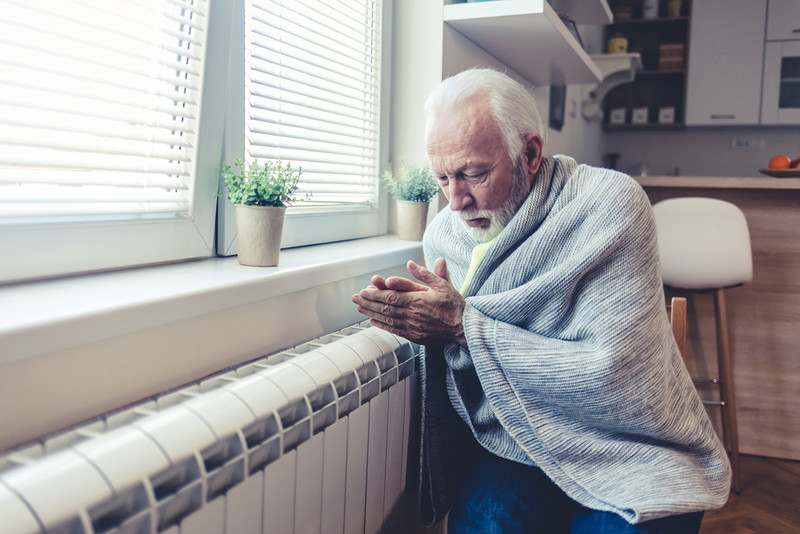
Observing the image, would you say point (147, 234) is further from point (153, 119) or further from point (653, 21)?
point (653, 21)

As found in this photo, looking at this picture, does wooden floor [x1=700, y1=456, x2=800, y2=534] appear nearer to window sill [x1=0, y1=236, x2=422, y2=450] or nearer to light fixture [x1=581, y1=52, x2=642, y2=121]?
window sill [x1=0, y1=236, x2=422, y2=450]

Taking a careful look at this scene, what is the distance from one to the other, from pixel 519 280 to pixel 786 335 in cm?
188

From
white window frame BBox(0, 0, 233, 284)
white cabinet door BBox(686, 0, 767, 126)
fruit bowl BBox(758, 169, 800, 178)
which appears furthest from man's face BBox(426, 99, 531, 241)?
white cabinet door BBox(686, 0, 767, 126)

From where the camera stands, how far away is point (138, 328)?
2.39ft

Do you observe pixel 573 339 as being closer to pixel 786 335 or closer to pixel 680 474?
pixel 680 474

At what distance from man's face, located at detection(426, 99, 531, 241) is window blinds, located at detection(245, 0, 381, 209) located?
0.27 metres

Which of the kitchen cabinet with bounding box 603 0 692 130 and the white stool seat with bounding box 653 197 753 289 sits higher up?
the kitchen cabinet with bounding box 603 0 692 130

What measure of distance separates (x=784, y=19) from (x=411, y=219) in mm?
3924

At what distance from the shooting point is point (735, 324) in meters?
2.49

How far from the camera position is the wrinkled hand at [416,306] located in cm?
103

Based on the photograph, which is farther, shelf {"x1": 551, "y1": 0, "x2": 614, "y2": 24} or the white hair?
shelf {"x1": 551, "y1": 0, "x2": 614, "y2": 24}

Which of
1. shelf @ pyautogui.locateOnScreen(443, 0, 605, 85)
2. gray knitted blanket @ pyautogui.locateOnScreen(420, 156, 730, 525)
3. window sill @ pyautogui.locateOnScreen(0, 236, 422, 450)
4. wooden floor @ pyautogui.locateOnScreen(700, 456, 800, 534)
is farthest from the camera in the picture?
wooden floor @ pyautogui.locateOnScreen(700, 456, 800, 534)

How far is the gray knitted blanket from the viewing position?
3.20ft

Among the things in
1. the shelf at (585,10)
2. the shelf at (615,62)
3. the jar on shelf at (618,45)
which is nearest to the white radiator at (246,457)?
the shelf at (585,10)
